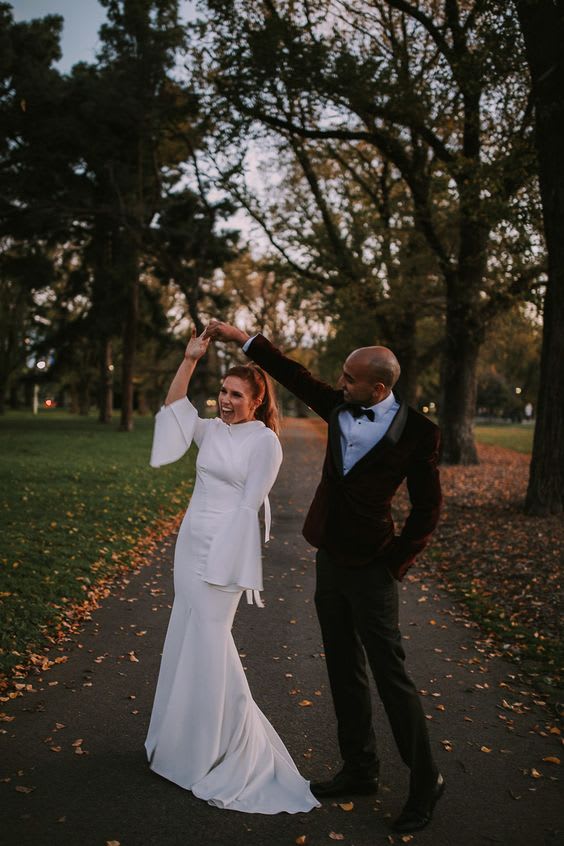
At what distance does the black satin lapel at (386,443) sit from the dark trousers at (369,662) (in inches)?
21.2

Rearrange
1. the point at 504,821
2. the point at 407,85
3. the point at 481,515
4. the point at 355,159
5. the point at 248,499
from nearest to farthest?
the point at 504,821 → the point at 248,499 → the point at 481,515 → the point at 407,85 → the point at 355,159

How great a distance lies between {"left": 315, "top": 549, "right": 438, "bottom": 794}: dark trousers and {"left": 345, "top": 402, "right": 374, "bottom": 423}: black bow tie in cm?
76

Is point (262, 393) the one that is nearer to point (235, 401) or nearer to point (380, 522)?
point (235, 401)

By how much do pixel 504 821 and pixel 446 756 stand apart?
29.2 inches

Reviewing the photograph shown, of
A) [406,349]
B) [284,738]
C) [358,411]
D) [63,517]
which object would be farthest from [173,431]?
[406,349]

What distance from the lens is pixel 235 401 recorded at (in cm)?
409

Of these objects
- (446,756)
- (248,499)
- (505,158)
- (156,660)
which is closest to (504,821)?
(446,756)

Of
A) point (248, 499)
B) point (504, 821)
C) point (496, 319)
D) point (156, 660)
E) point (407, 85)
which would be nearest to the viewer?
point (504, 821)

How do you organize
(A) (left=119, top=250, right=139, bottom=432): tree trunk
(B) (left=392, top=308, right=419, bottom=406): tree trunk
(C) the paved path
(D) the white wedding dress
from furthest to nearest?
1. (A) (left=119, top=250, right=139, bottom=432): tree trunk
2. (B) (left=392, top=308, right=419, bottom=406): tree trunk
3. (D) the white wedding dress
4. (C) the paved path

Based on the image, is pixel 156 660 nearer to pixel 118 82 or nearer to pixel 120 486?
pixel 120 486

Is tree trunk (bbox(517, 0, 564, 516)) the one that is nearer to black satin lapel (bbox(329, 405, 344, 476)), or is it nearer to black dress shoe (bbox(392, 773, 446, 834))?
black satin lapel (bbox(329, 405, 344, 476))

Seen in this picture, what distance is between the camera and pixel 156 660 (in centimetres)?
575

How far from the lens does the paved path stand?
3.45 metres

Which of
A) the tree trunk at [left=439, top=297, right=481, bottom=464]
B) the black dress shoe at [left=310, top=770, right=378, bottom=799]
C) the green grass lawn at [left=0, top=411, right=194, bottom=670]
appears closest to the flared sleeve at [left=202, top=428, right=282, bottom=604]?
the black dress shoe at [left=310, top=770, right=378, bottom=799]
